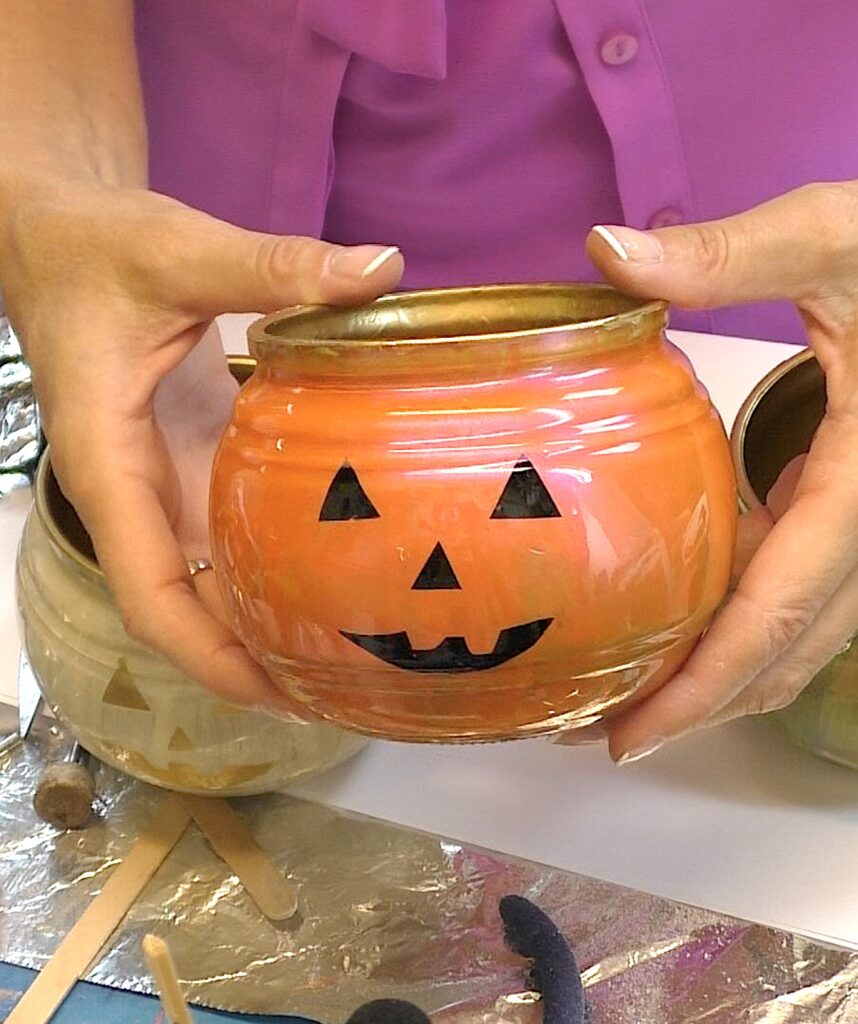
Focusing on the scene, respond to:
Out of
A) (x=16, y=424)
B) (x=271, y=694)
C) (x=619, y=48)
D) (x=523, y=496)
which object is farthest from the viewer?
(x=16, y=424)

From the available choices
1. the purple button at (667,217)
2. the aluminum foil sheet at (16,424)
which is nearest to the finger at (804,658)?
the purple button at (667,217)

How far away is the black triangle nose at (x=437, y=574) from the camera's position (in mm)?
380

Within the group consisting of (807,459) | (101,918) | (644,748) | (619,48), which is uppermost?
(619,48)

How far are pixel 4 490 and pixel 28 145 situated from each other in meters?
0.34

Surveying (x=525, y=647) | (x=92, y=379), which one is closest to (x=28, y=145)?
(x=92, y=379)

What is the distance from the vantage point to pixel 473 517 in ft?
1.24

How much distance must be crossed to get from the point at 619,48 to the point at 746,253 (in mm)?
356

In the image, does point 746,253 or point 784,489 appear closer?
point 746,253

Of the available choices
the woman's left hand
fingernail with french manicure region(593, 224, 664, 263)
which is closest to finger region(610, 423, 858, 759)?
the woman's left hand

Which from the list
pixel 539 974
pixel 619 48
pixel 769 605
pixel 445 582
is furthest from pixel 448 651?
pixel 619 48

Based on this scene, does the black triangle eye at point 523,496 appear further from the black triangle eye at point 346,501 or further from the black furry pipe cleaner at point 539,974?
the black furry pipe cleaner at point 539,974

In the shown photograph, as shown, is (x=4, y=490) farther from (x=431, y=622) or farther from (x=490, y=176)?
(x=431, y=622)

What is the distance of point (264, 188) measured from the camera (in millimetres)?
875

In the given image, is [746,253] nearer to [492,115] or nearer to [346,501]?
[346,501]
